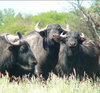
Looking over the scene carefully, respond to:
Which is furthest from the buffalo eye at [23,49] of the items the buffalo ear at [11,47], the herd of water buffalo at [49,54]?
the buffalo ear at [11,47]

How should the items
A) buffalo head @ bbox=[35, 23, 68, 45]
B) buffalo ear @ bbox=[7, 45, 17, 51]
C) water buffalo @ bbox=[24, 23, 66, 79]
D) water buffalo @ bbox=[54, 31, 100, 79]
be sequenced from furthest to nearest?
water buffalo @ bbox=[24, 23, 66, 79] < buffalo head @ bbox=[35, 23, 68, 45] < buffalo ear @ bbox=[7, 45, 17, 51] < water buffalo @ bbox=[54, 31, 100, 79]

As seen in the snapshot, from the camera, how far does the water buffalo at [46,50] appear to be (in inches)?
496

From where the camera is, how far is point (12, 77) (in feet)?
38.9

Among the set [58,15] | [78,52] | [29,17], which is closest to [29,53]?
[78,52]

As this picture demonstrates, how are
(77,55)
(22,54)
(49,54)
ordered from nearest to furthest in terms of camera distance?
(22,54), (77,55), (49,54)

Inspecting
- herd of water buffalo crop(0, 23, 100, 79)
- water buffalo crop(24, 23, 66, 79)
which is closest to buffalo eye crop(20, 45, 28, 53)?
herd of water buffalo crop(0, 23, 100, 79)

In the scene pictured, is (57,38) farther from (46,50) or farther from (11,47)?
(11,47)

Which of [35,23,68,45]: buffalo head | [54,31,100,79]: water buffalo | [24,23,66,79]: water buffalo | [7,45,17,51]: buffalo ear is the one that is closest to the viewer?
[54,31,100,79]: water buffalo

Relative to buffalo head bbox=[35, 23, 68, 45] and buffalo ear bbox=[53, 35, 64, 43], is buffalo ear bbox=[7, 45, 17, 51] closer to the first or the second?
buffalo head bbox=[35, 23, 68, 45]

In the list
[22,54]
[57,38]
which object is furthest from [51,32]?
[22,54]

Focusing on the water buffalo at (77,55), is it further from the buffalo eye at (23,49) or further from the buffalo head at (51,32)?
the buffalo eye at (23,49)

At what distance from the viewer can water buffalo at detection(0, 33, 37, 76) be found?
12016 millimetres

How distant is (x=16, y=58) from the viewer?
12.2m

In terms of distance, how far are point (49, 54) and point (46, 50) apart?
184 millimetres
